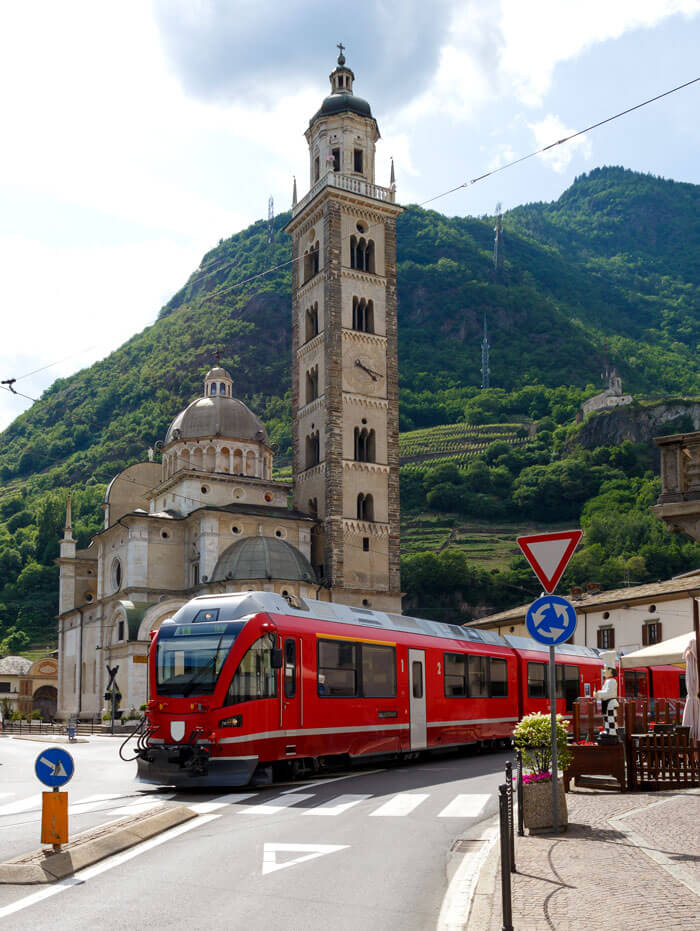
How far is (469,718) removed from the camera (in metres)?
25.9

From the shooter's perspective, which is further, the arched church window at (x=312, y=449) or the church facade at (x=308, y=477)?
the arched church window at (x=312, y=449)

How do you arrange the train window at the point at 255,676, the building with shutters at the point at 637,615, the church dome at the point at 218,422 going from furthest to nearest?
the church dome at the point at 218,422 → the building with shutters at the point at 637,615 → the train window at the point at 255,676

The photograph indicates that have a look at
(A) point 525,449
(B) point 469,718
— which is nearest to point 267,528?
(B) point 469,718

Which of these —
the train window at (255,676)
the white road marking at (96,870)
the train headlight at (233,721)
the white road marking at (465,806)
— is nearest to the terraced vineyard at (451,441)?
the train window at (255,676)

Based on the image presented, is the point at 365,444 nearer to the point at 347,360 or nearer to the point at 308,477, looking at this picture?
the point at 308,477

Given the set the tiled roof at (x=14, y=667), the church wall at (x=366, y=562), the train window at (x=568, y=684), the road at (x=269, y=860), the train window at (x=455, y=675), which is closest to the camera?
the road at (x=269, y=860)

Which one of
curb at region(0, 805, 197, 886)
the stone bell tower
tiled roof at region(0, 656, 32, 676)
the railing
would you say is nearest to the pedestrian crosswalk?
curb at region(0, 805, 197, 886)

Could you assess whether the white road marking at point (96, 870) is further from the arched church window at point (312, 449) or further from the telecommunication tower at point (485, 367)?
the telecommunication tower at point (485, 367)

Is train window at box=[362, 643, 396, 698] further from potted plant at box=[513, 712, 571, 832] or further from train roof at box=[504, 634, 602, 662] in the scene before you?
potted plant at box=[513, 712, 571, 832]

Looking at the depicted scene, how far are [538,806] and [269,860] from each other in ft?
10.6

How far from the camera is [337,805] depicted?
51.0ft

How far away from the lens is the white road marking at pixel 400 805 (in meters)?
14.5

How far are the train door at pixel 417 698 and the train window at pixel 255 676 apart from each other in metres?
5.45

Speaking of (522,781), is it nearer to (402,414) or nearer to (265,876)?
(265,876)
